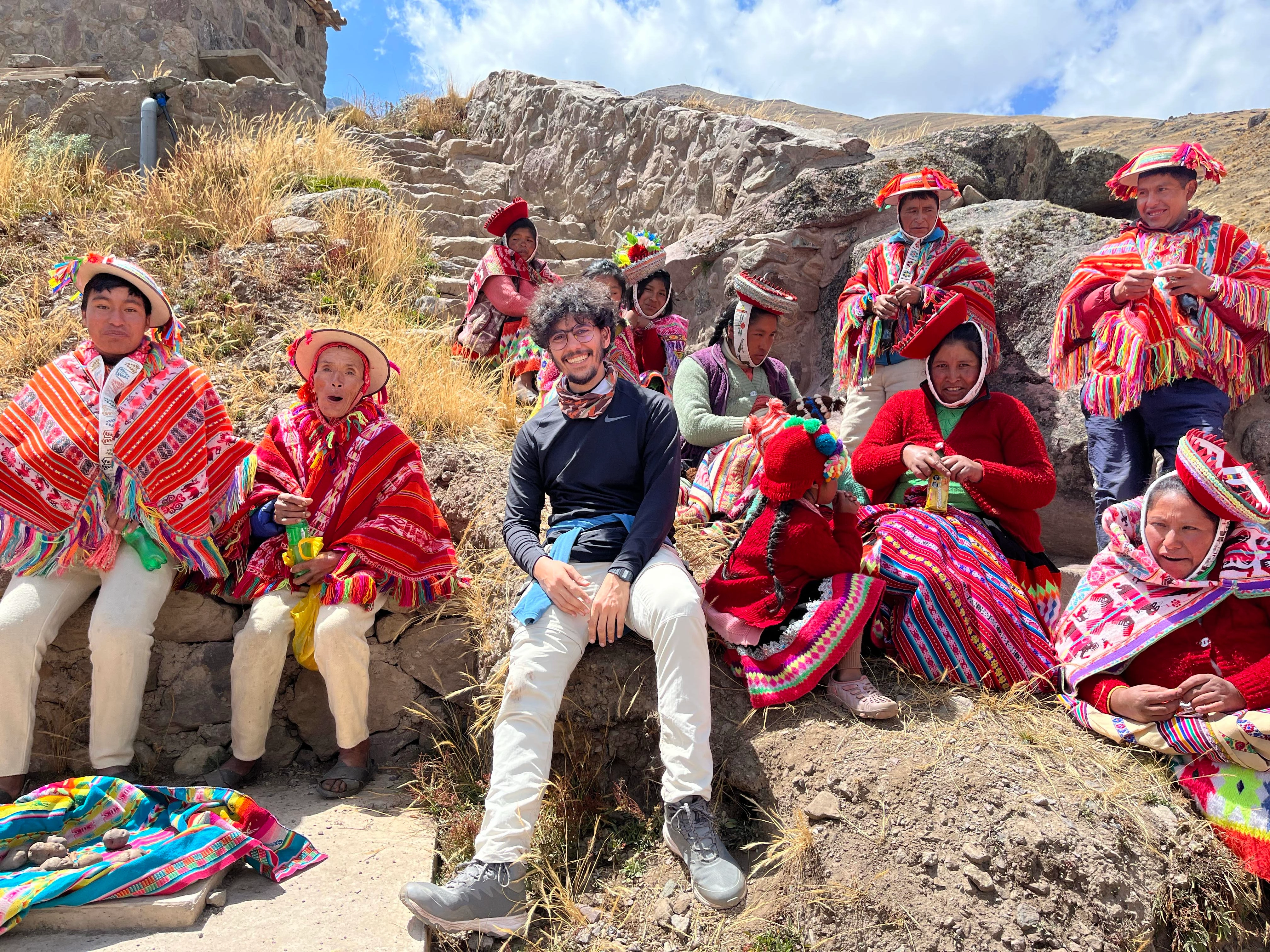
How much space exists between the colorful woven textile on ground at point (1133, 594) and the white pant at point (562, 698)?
1.33 meters

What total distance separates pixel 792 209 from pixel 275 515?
4156 millimetres

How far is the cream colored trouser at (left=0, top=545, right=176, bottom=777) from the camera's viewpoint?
2.86 metres

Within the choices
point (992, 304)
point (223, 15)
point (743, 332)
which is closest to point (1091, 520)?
point (992, 304)

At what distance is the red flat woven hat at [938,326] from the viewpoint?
358cm

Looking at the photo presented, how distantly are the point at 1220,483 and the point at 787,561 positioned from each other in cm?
134

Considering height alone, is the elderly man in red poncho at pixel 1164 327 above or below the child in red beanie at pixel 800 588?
above

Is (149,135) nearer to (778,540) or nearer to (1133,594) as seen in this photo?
(778,540)

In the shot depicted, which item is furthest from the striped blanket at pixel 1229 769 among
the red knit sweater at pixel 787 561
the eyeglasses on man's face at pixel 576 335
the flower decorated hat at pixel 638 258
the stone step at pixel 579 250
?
the stone step at pixel 579 250

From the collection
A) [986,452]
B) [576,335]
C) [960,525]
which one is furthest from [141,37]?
[960,525]

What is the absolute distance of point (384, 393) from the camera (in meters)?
3.62

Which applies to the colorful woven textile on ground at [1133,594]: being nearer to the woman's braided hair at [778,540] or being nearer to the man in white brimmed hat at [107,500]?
the woman's braided hair at [778,540]

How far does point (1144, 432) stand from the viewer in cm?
363

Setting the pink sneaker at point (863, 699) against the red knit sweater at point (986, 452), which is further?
the red knit sweater at point (986, 452)

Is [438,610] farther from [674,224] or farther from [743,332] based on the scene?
[674,224]
